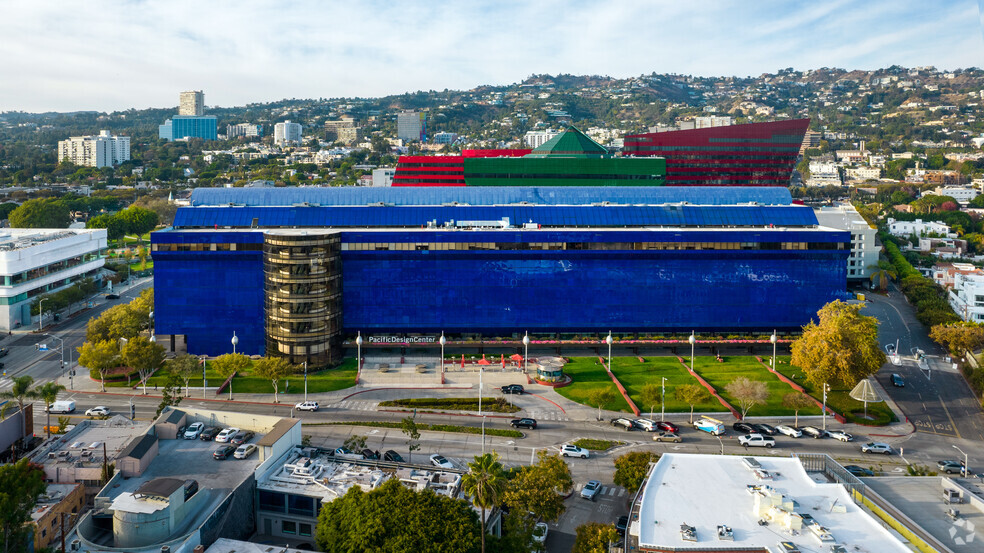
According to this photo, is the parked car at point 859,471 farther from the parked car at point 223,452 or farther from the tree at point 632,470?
the parked car at point 223,452

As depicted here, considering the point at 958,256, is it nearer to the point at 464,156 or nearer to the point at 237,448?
the point at 464,156

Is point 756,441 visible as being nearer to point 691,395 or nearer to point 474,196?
point 691,395

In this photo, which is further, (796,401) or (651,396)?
(651,396)

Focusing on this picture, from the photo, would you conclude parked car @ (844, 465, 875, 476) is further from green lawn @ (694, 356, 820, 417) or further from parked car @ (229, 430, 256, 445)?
parked car @ (229, 430, 256, 445)

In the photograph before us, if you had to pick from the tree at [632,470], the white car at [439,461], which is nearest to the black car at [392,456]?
the white car at [439,461]

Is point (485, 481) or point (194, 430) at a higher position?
point (485, 481)

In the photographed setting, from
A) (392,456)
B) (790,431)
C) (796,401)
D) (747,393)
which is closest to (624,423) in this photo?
(747,393)
